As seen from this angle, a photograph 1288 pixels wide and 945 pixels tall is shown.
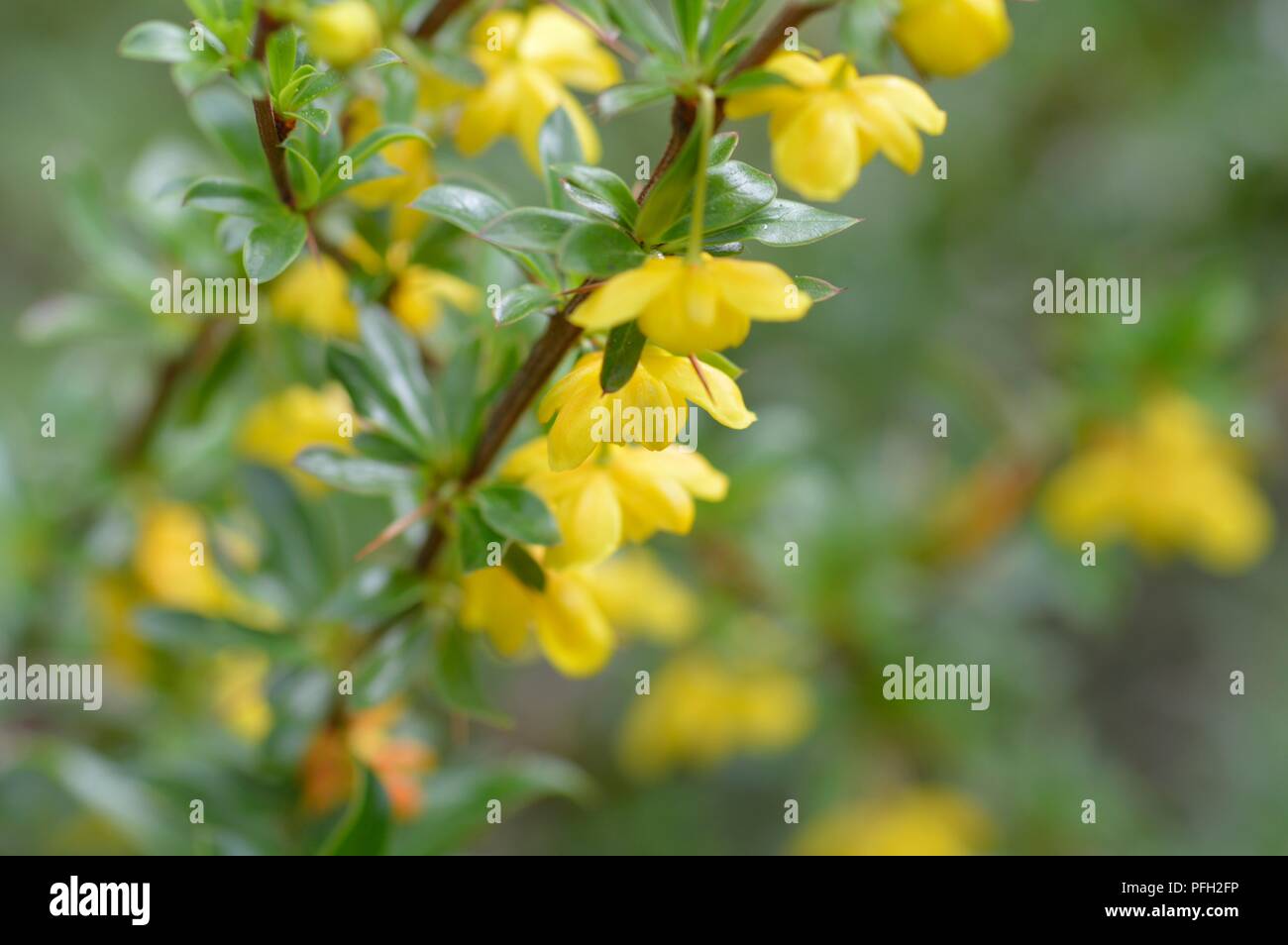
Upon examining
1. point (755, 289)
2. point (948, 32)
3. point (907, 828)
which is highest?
point (948, 32)

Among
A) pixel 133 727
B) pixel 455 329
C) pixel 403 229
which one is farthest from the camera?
pixel 133 727

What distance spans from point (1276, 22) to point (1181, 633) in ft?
4.70

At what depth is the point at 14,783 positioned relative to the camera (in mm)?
1594

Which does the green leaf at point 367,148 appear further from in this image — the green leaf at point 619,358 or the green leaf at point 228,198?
the green leaf at point 619,358

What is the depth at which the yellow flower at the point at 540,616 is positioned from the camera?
1.00 metres

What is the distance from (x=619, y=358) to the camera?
82cm

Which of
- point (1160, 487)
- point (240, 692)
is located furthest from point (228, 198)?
point (1160, 487)

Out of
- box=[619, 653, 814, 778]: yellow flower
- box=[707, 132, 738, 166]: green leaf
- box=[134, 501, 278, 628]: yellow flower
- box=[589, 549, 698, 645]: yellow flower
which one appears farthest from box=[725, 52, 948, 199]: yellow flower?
box=[619, 653, 814, 778]: yellow flower

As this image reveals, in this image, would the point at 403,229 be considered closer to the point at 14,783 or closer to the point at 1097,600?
the point at 14,783

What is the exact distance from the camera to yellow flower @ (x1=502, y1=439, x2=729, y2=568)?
90cm

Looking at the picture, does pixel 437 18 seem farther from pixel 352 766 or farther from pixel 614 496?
pixel 352 766

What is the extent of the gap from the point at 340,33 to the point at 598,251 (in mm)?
240

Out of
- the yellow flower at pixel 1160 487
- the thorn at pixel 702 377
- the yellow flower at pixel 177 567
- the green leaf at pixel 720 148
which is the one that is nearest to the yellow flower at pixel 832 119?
the green leaf at pixel 720 148

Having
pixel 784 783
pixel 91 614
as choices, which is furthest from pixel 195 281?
pixel 784 783
